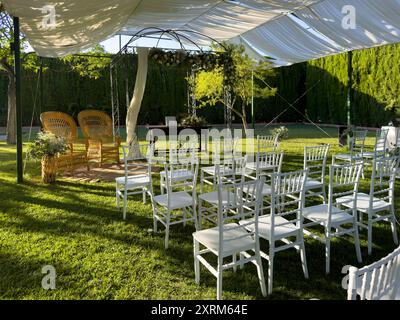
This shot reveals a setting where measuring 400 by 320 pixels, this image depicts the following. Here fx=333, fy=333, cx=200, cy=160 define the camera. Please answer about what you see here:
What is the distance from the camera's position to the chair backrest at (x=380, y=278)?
1.22m

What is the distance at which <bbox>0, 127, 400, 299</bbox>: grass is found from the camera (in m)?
2.46

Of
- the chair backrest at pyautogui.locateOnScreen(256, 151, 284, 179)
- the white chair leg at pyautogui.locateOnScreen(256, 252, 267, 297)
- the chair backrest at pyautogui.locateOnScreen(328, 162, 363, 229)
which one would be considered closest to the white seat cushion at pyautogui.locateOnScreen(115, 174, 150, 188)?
the chair backrest at pyautogui.locateOnScreen(256, 151, 284, 179)

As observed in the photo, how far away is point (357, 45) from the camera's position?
22.2 feet

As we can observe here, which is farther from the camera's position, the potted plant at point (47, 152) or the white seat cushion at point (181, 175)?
the potted plant at point (47, 152)

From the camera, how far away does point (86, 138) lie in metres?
7.34

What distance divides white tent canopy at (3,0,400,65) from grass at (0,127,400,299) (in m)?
2.42

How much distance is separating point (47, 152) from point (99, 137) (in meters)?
2.11

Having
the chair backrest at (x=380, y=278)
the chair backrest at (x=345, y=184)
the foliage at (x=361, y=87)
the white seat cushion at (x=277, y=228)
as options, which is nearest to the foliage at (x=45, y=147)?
the white seat cushion at (x=277, y=228)

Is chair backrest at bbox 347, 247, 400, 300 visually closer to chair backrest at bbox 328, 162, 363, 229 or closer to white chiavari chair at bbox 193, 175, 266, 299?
white chiavari chair at bbox 193, 175, 266, 299

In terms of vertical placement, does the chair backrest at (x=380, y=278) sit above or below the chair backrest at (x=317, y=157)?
below

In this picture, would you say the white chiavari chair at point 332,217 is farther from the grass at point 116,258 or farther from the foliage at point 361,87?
the foliage at point 361,87

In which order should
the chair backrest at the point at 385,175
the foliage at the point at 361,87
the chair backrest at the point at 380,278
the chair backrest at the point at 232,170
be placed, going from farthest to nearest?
1. the foliage at the point at 361,87
2. the chair backrest at the point at 232,170
3. the chair backrest at the point at 385,175
4. the chair backrest at the point at 380,278

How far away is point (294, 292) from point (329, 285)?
0.30m
